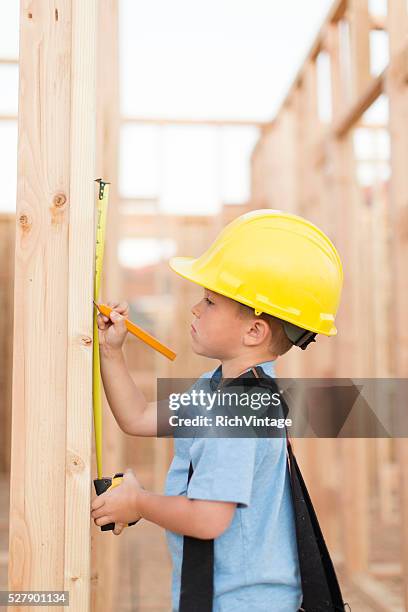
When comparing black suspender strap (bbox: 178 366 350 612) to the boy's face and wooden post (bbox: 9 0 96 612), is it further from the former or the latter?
wooden post (bbox: 9 0 96 612)

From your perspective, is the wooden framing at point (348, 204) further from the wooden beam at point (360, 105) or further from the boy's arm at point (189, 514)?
the boy's arm at point (189, 514)

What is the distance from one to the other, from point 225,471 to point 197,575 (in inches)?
10.0

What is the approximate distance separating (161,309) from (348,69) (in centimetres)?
348

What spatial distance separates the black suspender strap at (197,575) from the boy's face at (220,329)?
447 mm

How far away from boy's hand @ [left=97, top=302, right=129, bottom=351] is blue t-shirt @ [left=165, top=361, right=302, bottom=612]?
323 millimetres

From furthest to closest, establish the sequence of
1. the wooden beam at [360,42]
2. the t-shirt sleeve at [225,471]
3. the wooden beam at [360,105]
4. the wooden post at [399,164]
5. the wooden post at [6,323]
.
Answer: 1. the wooden post at [6,323]
2. the wooden beam at [360,42]
3. the wooden beam at [360,105]
4. the wooden post at [399,164]
5. the t-shirt sleeve at [225,471]

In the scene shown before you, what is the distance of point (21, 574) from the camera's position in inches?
58.2

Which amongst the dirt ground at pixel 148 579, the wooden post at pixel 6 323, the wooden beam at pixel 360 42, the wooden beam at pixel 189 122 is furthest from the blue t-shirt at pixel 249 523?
the wooden post at pixel 6 323

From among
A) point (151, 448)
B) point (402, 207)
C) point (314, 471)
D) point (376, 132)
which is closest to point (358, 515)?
point (314, 471)

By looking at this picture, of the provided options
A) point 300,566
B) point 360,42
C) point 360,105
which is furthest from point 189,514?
point 360,42

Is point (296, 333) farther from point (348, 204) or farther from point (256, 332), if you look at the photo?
point (348, 204)

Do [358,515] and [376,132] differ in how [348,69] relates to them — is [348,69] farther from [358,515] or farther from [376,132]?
[358,515]

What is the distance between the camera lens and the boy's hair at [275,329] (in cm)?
171

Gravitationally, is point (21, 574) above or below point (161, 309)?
below
